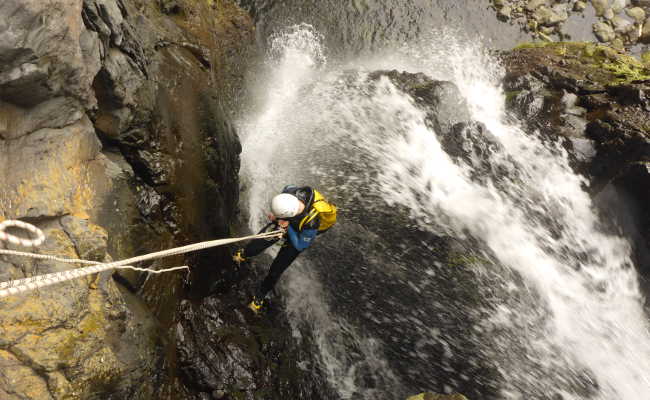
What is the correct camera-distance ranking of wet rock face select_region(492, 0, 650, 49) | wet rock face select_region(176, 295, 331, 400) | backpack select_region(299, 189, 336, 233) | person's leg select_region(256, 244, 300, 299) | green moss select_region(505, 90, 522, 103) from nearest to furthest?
wet rock face select_region(176, 295, 331, 400), backpack select_region(299, 189, 336, 233), person's leg select_region(256, 244, 300, 299), green moss select_region(505, 90, 522, 103), wet rock face select_region(492, 0, 650, 49)

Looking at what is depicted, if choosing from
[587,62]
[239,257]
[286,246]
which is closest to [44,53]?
[286,246]

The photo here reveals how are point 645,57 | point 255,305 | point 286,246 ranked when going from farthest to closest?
point 645,57 < point 255,305 < point 286,246

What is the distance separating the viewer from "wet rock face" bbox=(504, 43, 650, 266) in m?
11.2

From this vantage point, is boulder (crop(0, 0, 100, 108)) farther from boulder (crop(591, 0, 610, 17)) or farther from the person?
boulder (crop(591, 0, 610, 17))

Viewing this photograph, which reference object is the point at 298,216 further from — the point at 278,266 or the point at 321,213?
the point at 278,266

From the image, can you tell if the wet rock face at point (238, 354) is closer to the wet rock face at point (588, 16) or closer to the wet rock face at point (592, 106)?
the wet rock face at point (592, 106)

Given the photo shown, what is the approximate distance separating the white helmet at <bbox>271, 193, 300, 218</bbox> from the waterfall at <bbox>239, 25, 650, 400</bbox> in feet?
7.36

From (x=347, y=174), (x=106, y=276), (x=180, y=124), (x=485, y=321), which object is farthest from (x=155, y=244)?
(x=485, y=321)

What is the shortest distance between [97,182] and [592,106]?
561 inches

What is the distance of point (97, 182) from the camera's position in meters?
4.25

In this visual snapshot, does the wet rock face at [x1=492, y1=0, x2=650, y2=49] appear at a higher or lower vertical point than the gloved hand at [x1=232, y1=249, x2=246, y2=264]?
higher

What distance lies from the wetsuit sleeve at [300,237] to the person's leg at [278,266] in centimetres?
20

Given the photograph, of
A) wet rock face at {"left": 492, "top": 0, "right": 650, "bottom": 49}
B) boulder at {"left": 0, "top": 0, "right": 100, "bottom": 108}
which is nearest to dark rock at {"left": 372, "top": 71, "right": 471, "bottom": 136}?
wet rock face at {"left": 492, "top": 0, "right": 650, "bottom": 49}

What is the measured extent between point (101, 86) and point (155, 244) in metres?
2.00
